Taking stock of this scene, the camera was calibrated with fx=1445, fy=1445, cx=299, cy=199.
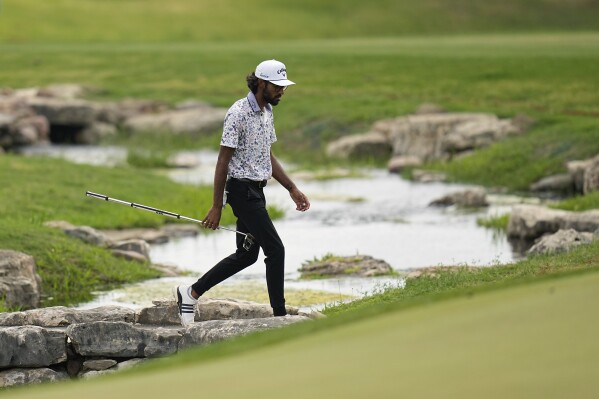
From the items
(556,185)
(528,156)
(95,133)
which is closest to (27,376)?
(556,185)

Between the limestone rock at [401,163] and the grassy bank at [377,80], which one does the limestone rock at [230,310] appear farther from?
the limestone rock at [401,163]

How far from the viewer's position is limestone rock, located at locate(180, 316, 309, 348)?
11.1 meters

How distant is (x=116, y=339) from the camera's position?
11.7 m

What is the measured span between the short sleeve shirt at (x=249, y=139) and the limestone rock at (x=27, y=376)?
2.21 metres

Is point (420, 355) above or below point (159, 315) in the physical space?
above

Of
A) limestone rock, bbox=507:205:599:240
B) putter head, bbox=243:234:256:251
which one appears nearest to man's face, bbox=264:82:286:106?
putter head, bbox=243:234:256:251

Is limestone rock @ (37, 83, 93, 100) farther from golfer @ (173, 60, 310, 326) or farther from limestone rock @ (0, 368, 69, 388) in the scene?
limestone rock @ (0, 368, 69, 388)

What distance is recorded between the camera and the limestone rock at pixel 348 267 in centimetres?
1806

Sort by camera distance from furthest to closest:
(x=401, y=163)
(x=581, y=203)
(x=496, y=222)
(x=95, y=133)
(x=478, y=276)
Result: (x=95, y=133) → (x=401, y=163) → (x=581, y=203) → (x=496, y=222) → (x=478, y=276)

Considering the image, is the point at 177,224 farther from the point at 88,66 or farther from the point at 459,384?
the point at 88,66

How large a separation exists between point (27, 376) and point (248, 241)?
7.08ft

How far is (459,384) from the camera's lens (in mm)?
7164

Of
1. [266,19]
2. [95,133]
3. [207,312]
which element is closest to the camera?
[207,312]

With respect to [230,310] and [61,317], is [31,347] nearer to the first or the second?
[61,317]
